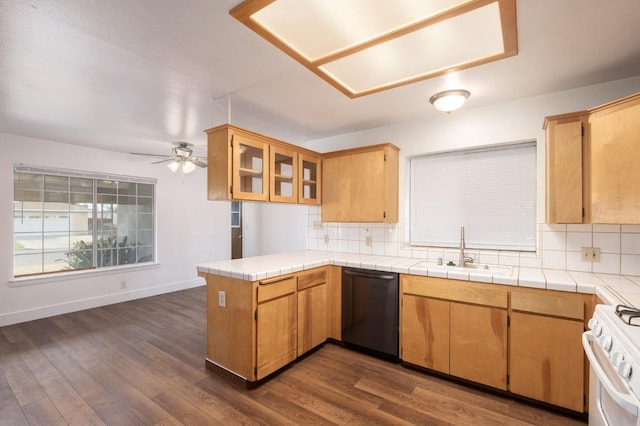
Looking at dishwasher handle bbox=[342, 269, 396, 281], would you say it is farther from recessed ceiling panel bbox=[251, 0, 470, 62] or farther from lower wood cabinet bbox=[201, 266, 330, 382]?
recessed ceiling panel bbox=[251, 0, 470, 62]

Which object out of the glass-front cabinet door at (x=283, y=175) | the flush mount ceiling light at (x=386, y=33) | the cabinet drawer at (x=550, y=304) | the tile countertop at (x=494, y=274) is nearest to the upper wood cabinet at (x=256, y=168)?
the glass-front cabinet door at (x=283, y=175)

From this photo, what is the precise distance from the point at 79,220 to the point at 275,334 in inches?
147

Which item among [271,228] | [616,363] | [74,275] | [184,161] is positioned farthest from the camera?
[271,228]

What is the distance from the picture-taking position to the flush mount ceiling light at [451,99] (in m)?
2.32

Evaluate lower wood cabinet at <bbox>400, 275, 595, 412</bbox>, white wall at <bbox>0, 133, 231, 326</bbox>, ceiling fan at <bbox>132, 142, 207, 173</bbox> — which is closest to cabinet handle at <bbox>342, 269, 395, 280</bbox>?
lower wood cabinet at <bbox>400, 275, 595, 412</bbox>

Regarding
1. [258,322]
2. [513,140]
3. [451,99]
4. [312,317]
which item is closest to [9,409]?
[258,322]

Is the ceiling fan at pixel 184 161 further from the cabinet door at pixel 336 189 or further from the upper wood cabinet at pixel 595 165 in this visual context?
the upper wood cabinet at pixel 595 165

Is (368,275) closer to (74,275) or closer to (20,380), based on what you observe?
(20,380)

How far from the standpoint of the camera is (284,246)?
20.0ft

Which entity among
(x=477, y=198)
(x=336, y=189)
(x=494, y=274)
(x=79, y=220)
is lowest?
(x=494, y=274)

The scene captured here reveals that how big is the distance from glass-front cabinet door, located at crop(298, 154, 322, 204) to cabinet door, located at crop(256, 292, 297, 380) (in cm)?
118

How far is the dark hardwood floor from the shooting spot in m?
1.93

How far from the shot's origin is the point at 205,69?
205cm

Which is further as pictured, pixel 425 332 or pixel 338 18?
pixel 425 332
